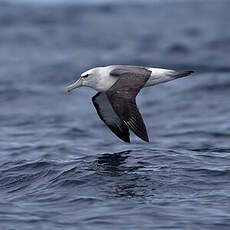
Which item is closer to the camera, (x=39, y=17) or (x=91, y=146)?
(x=91, y=146)

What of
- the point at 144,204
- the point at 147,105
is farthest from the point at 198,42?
the point at 144,204

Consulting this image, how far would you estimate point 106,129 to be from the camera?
14.7 m

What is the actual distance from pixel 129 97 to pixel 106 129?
4.76m

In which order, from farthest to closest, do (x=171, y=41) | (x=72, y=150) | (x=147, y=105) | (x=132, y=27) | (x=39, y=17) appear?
(x=39, y=17) < (x=132, y=27) < (x=171, y=41) < (x=147, y=105) < (x=72, y=150)

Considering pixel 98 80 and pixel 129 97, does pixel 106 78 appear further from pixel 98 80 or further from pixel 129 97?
pixel 129 97

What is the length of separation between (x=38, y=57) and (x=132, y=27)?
19.1 feet

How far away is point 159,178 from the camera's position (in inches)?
380

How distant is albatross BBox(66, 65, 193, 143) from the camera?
9773 millimetres

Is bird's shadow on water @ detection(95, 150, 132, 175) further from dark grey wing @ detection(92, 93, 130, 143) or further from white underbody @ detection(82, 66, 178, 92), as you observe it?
white underbody @ detection(82, 66, 178, 92)

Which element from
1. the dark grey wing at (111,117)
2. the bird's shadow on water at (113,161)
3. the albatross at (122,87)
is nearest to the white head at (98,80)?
the albatross at (122,87)

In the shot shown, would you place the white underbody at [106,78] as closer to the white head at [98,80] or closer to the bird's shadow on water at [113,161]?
the white head at [98,80]

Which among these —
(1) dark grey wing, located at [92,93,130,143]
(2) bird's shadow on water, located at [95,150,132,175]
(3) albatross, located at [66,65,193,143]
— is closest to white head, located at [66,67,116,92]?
(3) albatross, located at [66,65,193,143]

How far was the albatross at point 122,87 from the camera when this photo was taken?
32.1ft

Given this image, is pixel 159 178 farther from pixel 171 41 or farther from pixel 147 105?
pixel 171 41
